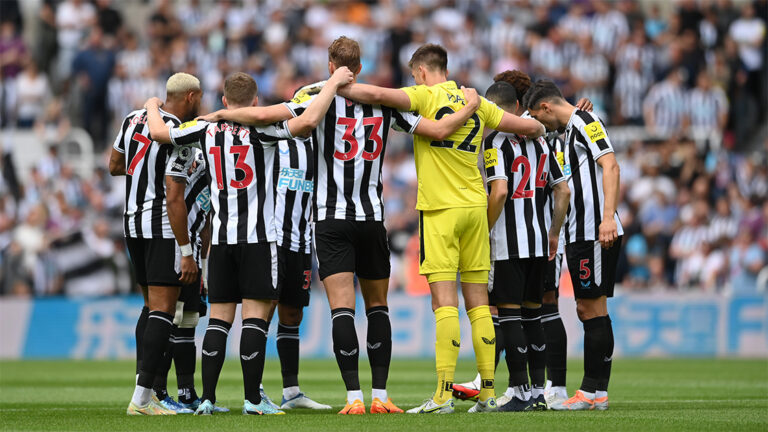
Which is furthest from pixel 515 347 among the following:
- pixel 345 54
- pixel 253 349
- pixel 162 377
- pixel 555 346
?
pixel 162 377

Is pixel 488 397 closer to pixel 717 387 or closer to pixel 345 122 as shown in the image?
pixel 345 122

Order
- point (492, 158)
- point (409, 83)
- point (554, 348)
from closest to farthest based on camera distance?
point (492, 158), point (554, 348), point (409, 83)

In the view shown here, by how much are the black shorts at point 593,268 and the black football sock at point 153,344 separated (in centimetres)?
299

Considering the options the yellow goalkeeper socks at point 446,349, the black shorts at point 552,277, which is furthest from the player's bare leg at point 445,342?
Answer: the black shorts at point 552,277

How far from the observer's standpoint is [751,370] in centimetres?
1455

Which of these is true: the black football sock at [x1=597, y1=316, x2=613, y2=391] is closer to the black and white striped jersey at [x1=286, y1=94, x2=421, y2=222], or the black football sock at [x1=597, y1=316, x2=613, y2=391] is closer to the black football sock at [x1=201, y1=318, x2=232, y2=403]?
the black and white striped jersey at [x1=286, y1=94, x2=421, y2=222]

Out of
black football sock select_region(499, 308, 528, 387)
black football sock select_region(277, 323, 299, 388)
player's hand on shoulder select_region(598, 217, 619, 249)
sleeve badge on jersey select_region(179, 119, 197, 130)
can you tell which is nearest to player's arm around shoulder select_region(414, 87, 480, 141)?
player's hand on shoulder select_region(598, 217, 619, 249)

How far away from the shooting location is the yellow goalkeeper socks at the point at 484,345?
8.09m

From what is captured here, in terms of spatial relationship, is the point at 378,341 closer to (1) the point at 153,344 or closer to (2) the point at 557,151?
(1) the point at 153,344

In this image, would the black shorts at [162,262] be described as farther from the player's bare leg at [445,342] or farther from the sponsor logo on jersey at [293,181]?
the player's bare leg at [445,342]

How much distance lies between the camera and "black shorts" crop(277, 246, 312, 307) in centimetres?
830

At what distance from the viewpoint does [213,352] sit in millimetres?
8039

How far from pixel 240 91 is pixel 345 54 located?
785 millimetres

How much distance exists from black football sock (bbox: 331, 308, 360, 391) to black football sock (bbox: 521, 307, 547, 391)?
1.43 metres
